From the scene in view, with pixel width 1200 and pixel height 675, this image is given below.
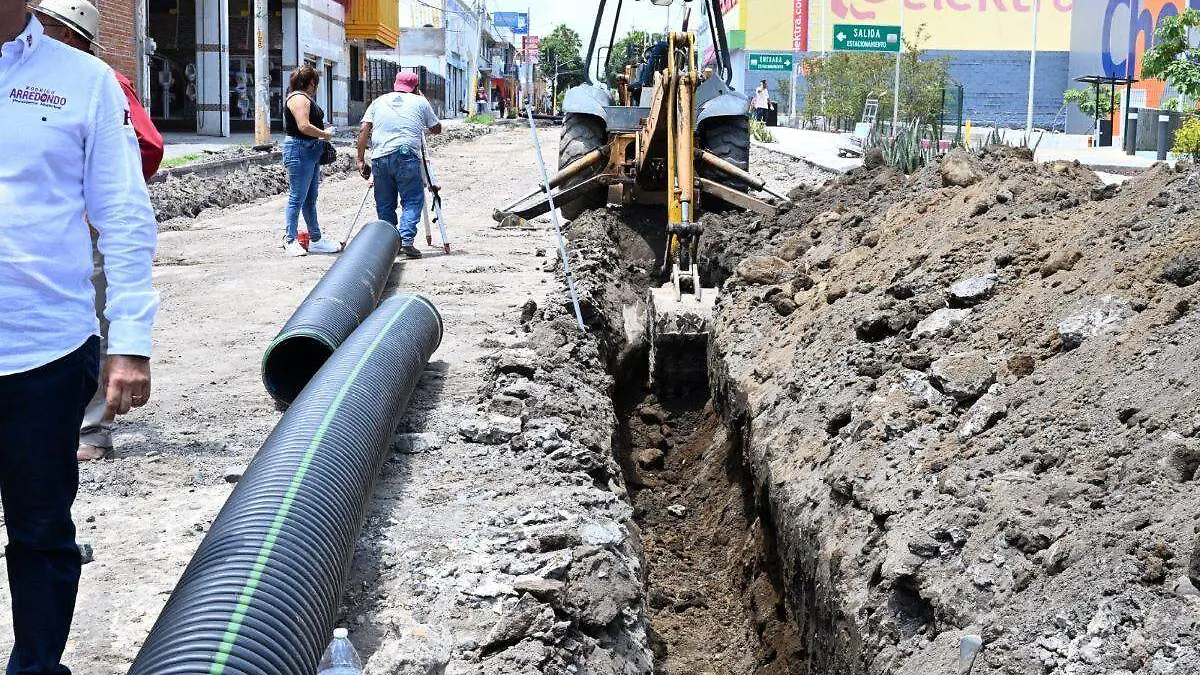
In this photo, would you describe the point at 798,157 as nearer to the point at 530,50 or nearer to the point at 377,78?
the point at 377,78

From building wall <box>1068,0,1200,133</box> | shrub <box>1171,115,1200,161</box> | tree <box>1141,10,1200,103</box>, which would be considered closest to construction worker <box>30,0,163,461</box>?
shrub <box>1171,115,1200,161</box>

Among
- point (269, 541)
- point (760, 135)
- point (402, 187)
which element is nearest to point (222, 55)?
point (760, 135)

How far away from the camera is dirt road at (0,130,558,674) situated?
3.94m

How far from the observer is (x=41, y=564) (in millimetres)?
2863

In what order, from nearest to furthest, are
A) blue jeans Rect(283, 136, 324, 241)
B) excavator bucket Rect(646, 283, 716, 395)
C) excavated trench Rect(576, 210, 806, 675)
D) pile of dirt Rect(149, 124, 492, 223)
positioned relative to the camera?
excavated trench Rect(576, 210, 806, 675) → excavator bucket Rect(646, 283, 716, 395) → blue jeans Rect(283, 136, 324, 241) → pile of dirt Rect(149, 124, 492, 223)

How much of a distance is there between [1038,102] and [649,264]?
172 feet

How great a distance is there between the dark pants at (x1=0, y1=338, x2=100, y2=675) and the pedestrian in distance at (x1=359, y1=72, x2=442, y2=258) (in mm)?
7326

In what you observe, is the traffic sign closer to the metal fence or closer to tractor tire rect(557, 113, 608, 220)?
the metal fence

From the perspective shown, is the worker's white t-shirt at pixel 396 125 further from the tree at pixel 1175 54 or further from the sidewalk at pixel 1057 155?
the tree at pixel 1175 54

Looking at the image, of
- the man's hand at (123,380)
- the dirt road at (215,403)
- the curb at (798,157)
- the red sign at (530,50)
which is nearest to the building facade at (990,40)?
the red sign at (530,50)

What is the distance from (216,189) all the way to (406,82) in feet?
20.4

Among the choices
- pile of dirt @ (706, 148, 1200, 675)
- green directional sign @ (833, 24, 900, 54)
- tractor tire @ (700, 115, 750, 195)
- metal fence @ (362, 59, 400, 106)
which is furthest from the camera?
metal fence @ (362, 59, 400, 106)

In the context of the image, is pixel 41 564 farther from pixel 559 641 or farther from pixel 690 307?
pixel 690 307

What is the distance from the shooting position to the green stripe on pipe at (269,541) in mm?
2785
